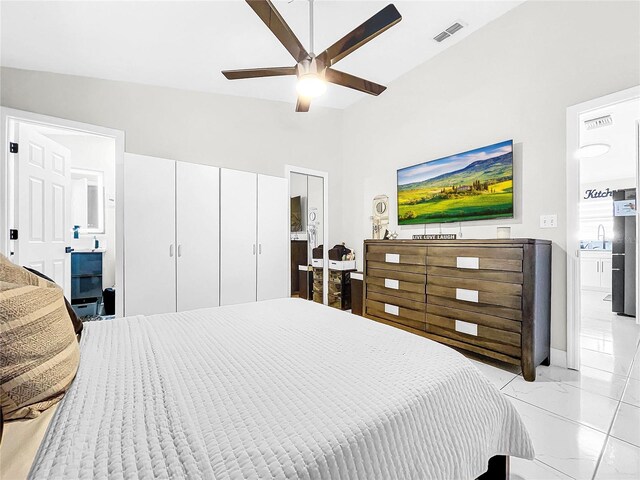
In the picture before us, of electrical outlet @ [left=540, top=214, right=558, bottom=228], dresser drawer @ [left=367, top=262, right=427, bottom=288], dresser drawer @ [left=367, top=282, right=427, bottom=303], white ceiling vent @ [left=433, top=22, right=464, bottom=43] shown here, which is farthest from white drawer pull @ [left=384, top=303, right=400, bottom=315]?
white ceiling vent @ [left=433, top=22, right=464, bottom=43]

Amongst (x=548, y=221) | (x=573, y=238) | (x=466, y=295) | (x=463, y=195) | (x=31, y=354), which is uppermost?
(x=463, y=195)

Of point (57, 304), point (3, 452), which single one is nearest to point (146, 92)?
point (57, 304)

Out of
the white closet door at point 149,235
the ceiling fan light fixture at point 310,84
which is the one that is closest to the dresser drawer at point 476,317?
the ceiling fan light fixture at point 310,84

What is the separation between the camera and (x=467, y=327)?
96.7 inches

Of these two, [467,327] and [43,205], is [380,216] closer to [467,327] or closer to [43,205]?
[467,327]

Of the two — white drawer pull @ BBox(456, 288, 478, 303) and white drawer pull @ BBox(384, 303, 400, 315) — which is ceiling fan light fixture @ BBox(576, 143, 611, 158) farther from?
white drawer pull @ BBox(384, 303, 400, 315)

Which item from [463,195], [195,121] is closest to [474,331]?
[463,195]

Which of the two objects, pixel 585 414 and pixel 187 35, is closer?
pixel 585 414

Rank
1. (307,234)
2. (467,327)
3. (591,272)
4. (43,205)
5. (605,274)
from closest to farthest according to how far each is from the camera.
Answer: (467,327), (43,205), (307,234), (605,274), (591,272)

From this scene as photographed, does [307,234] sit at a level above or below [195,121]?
below

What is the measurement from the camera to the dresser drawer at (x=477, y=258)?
2223mm

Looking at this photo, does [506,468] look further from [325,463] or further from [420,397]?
[325,463]

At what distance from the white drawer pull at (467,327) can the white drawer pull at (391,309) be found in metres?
0.63

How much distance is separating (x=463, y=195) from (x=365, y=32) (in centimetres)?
186
